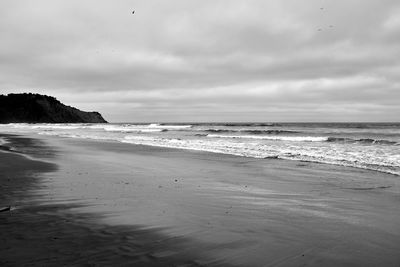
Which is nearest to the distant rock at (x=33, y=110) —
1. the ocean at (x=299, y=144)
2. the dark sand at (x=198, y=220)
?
the ocean at (x=299, y=144)

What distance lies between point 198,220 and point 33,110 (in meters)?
154

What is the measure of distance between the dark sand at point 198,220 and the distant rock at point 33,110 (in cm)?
14525

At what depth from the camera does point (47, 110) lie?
482 feet

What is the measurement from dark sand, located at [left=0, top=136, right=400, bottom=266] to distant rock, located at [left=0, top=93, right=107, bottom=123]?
145m

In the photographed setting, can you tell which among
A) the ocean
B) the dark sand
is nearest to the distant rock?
the ocean

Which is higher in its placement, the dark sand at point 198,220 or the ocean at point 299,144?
the ocean at point 299,144

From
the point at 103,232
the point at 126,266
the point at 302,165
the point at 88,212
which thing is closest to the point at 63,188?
the point at 88,212

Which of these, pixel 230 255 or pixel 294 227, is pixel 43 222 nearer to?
pixel 230 255

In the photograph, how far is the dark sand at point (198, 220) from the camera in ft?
13.2

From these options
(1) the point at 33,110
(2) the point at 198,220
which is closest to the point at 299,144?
(2) the point at 198,220

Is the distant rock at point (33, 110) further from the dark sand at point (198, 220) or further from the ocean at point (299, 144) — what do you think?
the dark sand at point (198, 220)

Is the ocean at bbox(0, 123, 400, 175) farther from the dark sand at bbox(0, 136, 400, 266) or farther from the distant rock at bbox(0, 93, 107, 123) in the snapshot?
the distant rock at bbox(0, 93, 107, 123)

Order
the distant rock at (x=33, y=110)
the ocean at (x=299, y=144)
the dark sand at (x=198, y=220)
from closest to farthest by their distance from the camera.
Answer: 1. the dark sand at (x=198, y=220)
2. the ocean at (x=299, y=144)
3. the distant rock at (x=33, y=110)

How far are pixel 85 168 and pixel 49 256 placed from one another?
814cm
